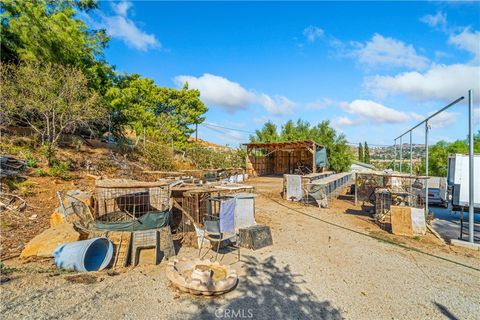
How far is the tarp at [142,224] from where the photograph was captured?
5.91 m

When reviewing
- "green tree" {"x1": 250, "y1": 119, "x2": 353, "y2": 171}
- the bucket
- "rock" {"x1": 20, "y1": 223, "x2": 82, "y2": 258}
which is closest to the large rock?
"rock" {"x1": 20, "y1": 223, "x2": 82, "y2": 258}

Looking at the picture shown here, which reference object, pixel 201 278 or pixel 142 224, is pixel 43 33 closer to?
pixel 142 224

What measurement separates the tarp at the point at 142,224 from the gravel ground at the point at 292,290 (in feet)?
3.18

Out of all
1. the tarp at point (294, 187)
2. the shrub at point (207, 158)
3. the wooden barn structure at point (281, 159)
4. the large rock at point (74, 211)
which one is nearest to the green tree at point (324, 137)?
the wooden barn structure at point (281, 159)

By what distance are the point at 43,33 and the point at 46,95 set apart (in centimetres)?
378

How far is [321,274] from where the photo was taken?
215 inches

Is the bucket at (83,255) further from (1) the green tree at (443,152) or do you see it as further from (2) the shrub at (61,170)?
(1) the green tree at (443,152)

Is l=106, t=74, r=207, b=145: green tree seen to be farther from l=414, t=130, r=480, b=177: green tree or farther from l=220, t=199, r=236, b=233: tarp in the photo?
l=414, t=130, r=480, b=177: green tree

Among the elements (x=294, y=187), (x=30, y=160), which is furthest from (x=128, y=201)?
(x=294, y=187)

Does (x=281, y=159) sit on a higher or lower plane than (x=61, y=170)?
higher

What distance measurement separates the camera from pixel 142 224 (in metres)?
6.14

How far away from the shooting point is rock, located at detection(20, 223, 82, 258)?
565cm

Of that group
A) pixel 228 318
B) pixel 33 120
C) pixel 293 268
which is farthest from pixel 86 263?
pixel 33 120

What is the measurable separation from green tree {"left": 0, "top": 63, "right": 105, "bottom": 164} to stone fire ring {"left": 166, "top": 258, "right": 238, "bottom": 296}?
8.86 metres
